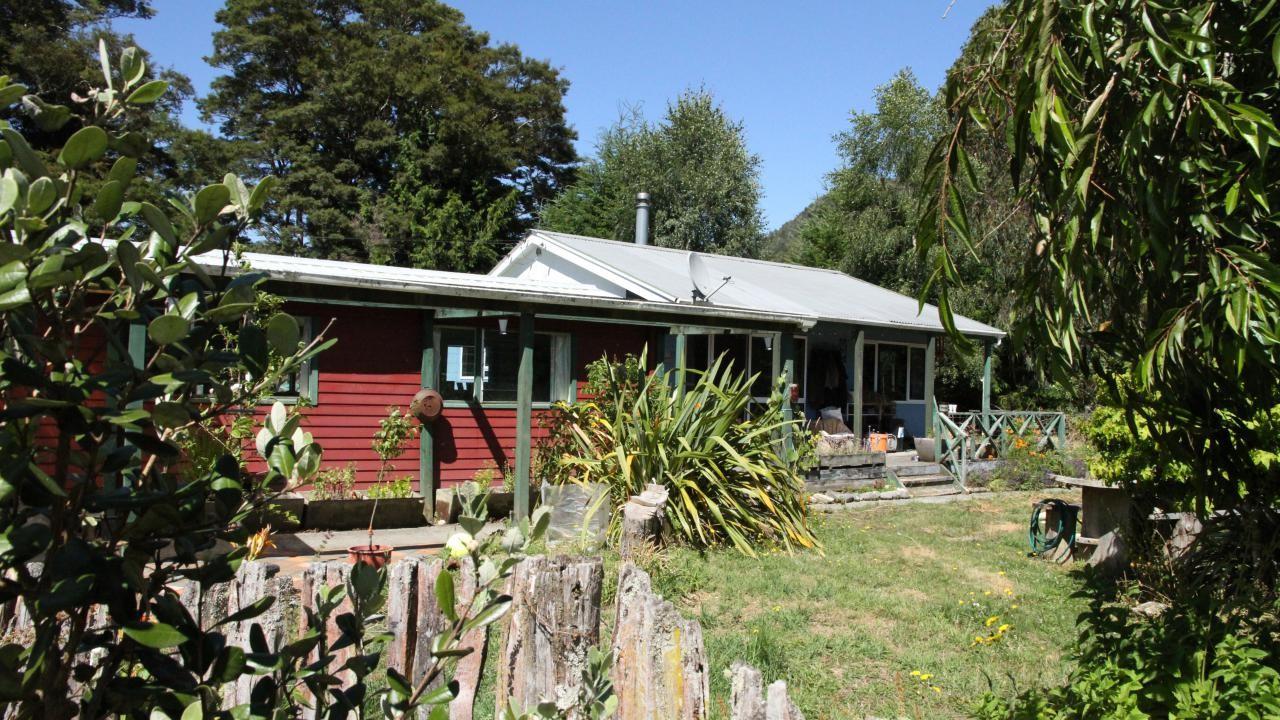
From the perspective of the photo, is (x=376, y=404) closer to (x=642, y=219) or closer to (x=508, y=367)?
(x=508, y=367)

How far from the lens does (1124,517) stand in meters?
8.25

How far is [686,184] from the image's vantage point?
36.6m

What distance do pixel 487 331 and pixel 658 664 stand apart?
9.85 meters

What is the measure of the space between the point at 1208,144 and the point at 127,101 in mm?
2655

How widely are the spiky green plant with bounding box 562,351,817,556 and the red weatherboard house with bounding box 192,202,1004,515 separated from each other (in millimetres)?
925

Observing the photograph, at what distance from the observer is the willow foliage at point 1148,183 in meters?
2.36

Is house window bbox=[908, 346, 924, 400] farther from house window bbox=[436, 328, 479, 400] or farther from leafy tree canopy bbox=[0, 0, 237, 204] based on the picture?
leafy tree canopy bbox=[0, 0, 237, 204]

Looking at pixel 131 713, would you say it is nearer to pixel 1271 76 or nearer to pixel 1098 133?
pixel 1098 133

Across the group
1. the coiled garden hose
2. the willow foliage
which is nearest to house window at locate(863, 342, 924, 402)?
the coiled garden hose

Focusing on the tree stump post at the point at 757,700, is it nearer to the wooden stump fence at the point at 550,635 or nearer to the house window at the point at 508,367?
the wooden stump fence at the point at 550,635

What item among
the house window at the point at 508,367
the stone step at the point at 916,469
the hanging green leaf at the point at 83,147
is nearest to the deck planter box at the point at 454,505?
the house window at the point at 508,367

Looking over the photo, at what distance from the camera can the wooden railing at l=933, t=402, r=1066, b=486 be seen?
52.4 ft

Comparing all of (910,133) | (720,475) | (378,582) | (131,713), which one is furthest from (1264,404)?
(910,133)

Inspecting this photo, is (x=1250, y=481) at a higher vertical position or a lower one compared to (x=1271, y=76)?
lower
